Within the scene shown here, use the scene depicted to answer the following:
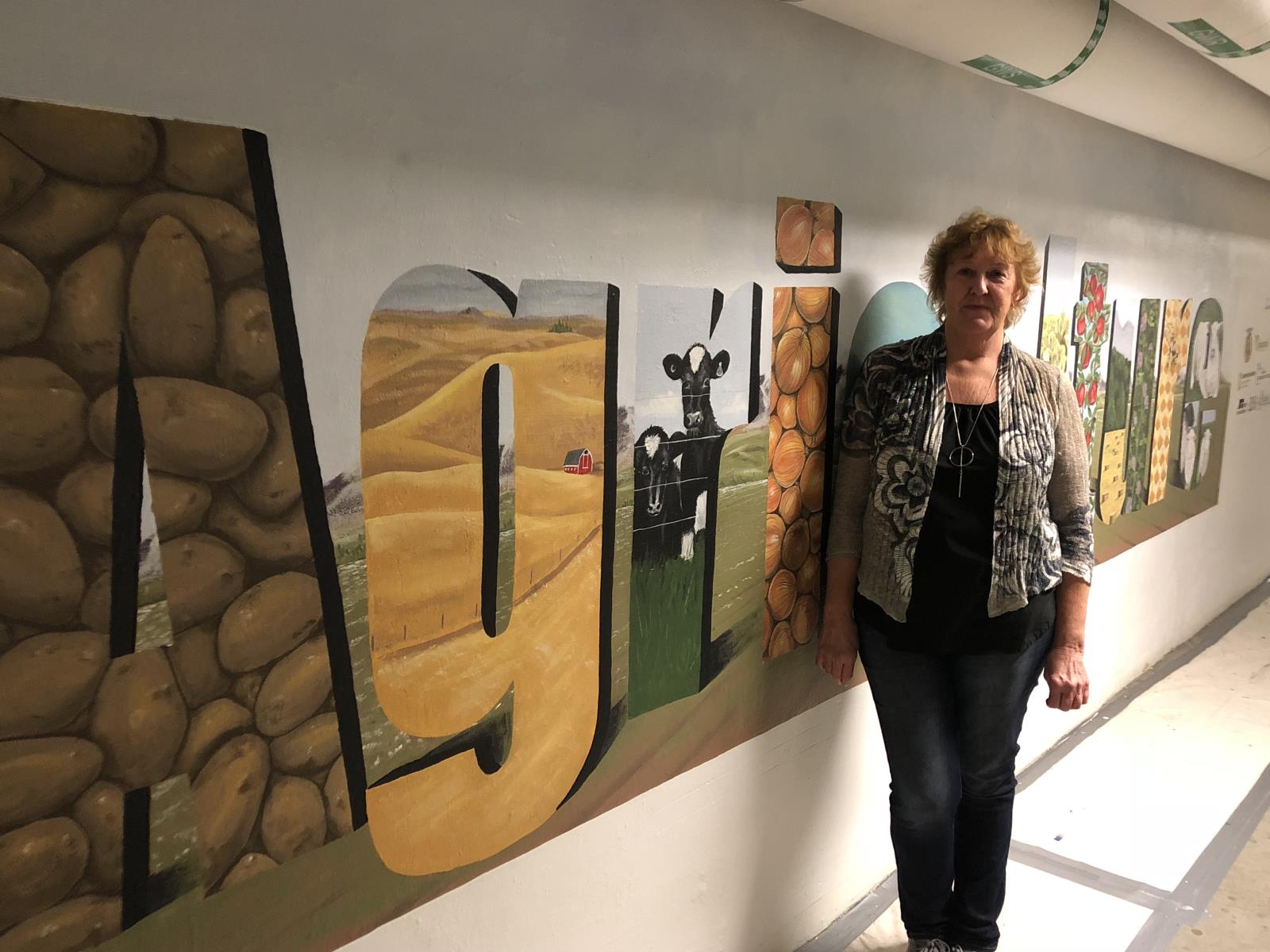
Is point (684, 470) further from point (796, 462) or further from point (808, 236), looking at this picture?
point (808, 236)

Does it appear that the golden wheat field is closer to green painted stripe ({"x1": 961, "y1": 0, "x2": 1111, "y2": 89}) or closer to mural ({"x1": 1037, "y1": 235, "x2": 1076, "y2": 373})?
green painted stripe ({"x1": 961, "y1": 0, "x2": 1111, "y2": 89})

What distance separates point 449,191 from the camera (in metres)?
1.41

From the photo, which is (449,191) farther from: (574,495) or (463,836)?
(463,836)

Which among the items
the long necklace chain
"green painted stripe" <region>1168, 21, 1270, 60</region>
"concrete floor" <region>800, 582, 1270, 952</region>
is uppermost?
"green painted stripe" <region>1168, 21, 1270, 60</region>

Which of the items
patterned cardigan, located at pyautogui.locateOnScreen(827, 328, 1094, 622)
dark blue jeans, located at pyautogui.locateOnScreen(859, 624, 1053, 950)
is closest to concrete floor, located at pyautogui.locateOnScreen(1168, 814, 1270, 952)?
dark blue jeans, located at pyautogui.locateOnScreen(859, 624, 1053, 950)

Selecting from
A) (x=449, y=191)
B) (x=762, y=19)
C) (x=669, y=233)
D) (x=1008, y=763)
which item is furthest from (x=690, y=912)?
(x=762, y=19)

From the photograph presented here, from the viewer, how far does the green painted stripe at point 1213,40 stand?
2.23 metres

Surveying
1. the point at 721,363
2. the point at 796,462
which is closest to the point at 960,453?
the point at 796,462

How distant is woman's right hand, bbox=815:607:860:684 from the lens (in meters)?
2.20

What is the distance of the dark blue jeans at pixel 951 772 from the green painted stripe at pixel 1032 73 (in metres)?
1.27

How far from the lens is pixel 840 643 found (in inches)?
86.8

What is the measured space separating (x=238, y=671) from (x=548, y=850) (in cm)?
69

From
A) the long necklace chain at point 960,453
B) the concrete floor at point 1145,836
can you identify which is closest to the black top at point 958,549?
the long necklace chain at point 960,453

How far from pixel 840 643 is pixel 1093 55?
5.02 feet
